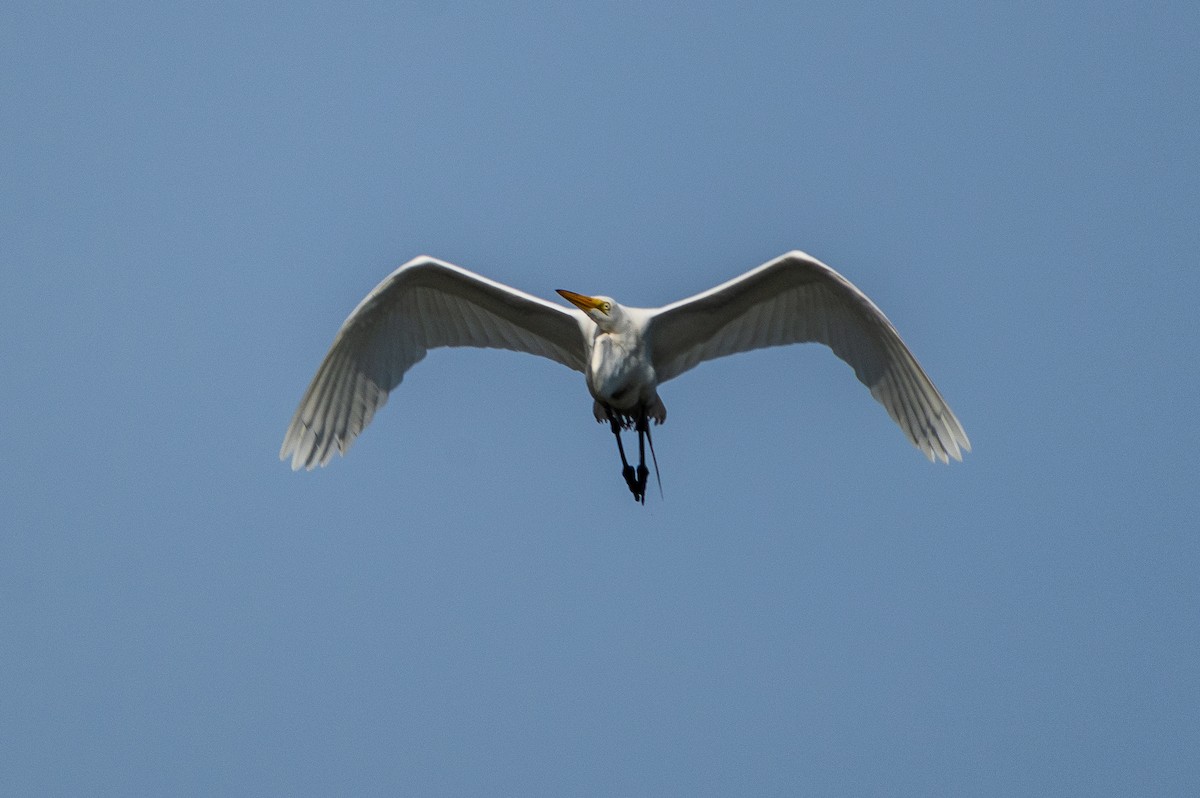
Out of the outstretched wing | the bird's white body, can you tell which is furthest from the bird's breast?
the outstretched wing

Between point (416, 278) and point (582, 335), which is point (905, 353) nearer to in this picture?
point (582, 335)

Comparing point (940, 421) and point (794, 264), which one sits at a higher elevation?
point (794, 264)

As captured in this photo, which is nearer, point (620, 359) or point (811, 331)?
point (620, 359)

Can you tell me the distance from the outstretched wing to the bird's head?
0.33 m

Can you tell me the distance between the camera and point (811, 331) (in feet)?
44.7

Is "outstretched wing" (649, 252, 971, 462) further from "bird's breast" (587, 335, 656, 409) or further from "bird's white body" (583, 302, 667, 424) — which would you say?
"bird's breast" (587, 335, 656, 409)

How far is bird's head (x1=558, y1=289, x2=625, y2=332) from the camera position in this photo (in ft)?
43.2

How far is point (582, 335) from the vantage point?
13.6 m

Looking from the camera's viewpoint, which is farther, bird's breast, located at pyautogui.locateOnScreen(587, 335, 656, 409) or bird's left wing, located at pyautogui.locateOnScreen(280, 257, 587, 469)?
bird's left wing, located at pyautogui.locateOnScreen(280, 257, 587, 469)

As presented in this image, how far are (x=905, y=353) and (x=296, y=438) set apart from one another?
4.94 m

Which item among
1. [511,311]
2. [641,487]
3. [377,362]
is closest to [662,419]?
[641,487]

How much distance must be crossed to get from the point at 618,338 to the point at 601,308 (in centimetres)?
27

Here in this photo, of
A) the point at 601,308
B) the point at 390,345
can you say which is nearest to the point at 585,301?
the point at 601,308

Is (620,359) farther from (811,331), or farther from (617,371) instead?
(811,331)
